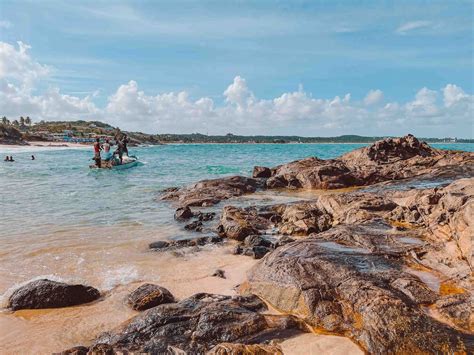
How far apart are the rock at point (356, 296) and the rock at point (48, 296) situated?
338 centimetres

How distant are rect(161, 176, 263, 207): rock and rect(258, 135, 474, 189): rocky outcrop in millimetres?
2678

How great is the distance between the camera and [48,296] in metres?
7.62

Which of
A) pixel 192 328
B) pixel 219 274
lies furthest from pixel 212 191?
pixel 192 328

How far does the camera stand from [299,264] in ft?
24.2

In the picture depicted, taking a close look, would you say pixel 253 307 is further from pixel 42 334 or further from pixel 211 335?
pixel 42 334

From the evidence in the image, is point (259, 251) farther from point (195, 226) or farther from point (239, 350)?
point (239, 350)

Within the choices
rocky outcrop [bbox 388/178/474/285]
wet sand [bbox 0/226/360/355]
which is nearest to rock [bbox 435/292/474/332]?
rocky outcrop [bbox 388/178/474/285]

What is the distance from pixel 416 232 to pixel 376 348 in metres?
4.68

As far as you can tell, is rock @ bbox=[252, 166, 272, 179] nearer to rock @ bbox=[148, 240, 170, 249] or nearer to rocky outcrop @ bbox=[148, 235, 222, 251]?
rocky outcrop @ bbox=[148, 235, 222, 251]

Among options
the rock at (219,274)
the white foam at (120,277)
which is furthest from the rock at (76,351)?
the rock at (219,274)

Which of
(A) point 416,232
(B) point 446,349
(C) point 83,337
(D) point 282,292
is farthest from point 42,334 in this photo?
(A) point 416,232

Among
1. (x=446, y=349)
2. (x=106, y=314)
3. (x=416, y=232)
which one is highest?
(x=416, y=232)

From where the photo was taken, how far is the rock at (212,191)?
67.6 feet

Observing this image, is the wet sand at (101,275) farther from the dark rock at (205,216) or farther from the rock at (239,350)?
the dark rock at (205,216)
